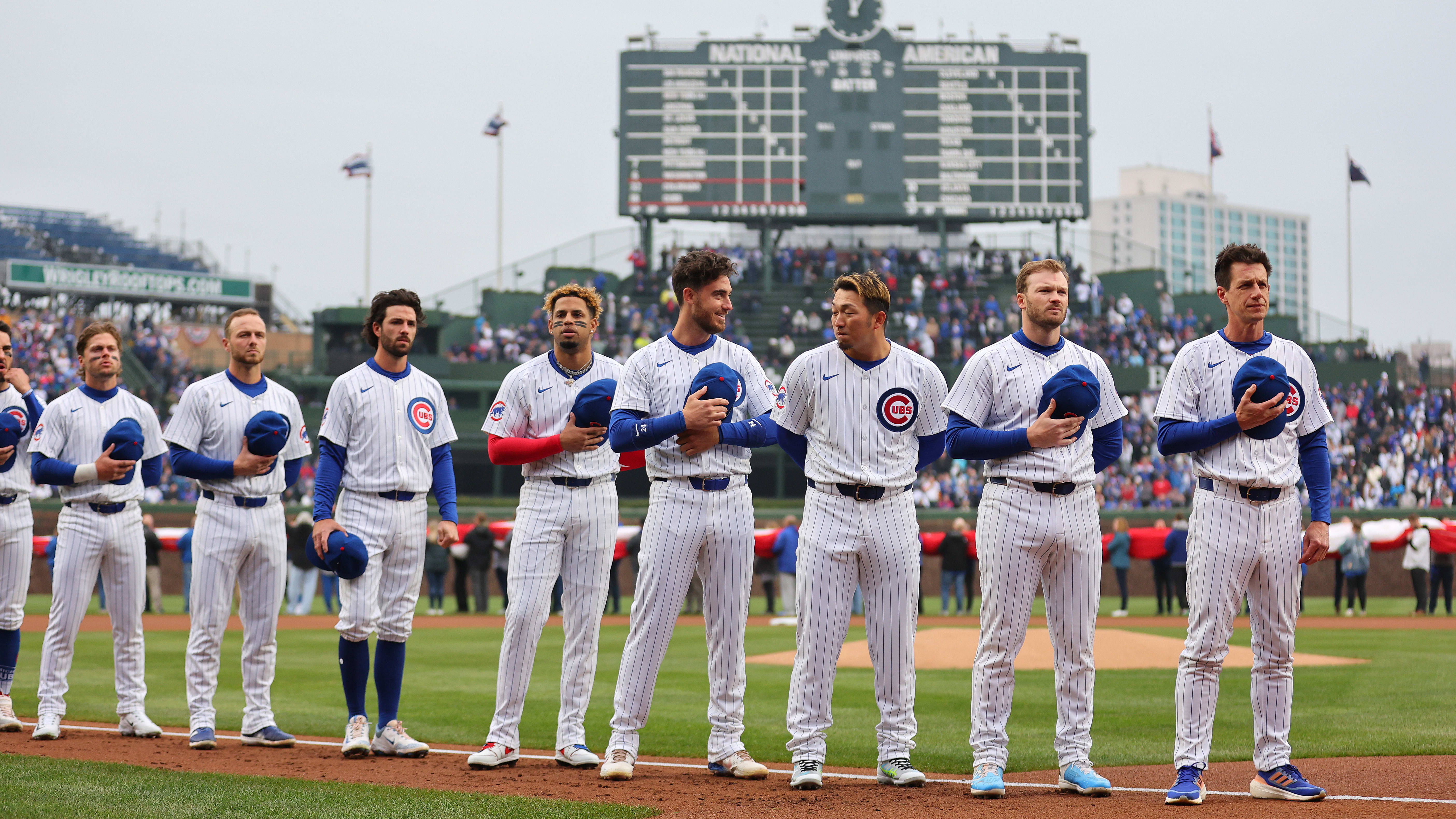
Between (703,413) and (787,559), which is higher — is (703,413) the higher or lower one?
the higher one

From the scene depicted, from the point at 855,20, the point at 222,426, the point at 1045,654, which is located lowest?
the point at 1045,654

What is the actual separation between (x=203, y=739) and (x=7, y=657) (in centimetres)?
172

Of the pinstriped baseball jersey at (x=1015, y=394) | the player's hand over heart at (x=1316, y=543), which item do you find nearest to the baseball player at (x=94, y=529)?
the pinstriped baseball jersey at (x=1015, y=394)

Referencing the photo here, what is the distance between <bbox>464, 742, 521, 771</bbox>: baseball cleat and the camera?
6.21m

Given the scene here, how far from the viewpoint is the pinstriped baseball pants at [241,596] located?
6.98 metres

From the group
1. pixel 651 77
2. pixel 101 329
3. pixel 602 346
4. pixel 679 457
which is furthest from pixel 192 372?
pixel 679 457

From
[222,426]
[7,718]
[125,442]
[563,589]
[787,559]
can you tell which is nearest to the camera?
[563,589]

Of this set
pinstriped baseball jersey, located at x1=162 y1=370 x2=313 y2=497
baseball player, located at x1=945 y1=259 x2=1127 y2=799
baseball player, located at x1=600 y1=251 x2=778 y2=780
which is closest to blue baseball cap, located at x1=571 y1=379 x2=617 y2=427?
baseball player, located at x1=600 y1=251 x2=778 y2=780

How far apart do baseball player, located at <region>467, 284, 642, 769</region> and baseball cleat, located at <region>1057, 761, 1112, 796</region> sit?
219cm

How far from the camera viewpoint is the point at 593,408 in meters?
6.21

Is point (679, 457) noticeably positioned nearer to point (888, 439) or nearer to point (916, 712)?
point (888, 439)

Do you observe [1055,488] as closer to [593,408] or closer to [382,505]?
[593,408]

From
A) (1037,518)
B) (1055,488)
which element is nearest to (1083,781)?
(1037,518)

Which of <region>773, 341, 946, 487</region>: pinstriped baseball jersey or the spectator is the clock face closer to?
the spectator
